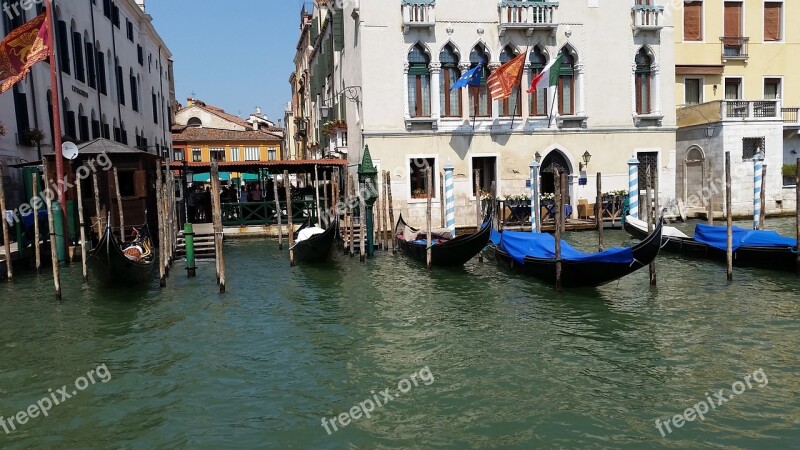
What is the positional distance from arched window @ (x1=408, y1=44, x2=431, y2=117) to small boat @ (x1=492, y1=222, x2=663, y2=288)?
518 cm

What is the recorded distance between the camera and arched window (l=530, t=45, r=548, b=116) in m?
15.2

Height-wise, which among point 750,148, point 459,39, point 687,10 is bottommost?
point 750,148

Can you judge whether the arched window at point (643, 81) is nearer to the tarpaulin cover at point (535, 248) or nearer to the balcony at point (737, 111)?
the balcony at point (737, 111)

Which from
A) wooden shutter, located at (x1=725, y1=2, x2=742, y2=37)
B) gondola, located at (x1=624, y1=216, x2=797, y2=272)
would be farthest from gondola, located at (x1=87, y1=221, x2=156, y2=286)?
wooden shutter, located at (x1=725, y1=2, x2=742, y2=37)

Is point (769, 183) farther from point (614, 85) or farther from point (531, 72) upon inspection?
point (531, 72)

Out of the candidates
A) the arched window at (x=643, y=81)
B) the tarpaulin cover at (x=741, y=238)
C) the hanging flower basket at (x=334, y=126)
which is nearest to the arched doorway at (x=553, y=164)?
the arched window at (x=643, y=81)

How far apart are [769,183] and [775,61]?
3.80 m

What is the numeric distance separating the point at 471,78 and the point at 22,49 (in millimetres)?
8357

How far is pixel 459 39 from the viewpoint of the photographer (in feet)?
48.0

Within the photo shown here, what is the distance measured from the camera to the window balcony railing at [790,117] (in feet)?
56.3

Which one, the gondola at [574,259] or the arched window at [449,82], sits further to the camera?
the arched window at [449,82]

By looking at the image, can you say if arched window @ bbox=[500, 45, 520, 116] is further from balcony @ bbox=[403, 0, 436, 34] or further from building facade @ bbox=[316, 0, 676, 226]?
balcony @ bbox=[403, 0, 436, 34]

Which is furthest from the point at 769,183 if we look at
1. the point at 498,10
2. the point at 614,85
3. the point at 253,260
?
the point at 253,260

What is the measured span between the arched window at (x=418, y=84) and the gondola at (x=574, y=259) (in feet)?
17.0
